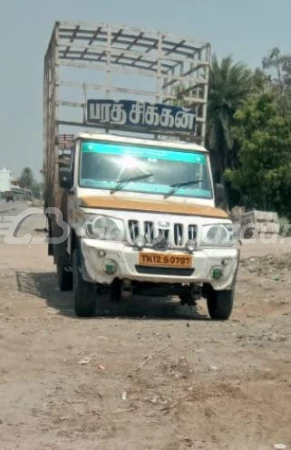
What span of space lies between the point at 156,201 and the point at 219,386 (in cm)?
380

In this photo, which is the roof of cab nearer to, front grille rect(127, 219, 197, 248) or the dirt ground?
front grille rect(127, 219, 197, 248)

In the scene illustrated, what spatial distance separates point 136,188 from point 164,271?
134cm

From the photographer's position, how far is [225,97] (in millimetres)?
41344

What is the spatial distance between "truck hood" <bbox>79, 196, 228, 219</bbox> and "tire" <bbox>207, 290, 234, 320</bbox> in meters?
0.90

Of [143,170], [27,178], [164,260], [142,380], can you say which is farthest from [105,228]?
[27,178]

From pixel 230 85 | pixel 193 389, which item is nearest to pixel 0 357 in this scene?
pixel 193 389

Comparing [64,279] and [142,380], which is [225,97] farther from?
[142,380]

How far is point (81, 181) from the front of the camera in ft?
28.7

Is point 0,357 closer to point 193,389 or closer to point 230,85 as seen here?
point 193,389

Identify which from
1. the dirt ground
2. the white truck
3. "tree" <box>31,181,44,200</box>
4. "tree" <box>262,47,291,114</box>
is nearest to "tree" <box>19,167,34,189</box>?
"tree" <box>31,181,44,200</box>

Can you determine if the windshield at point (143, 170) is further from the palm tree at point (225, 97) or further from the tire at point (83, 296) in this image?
the palm tree at point (225, 97)

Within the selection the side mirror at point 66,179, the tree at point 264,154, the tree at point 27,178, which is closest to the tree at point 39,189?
the tree at point 27,178

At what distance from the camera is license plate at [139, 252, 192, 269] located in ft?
25.6

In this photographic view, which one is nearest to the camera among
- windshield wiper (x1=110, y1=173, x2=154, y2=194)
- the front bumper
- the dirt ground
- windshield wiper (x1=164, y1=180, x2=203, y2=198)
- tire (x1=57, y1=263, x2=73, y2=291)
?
the dirt ground
